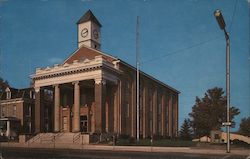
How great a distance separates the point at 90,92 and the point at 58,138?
873 centimetres

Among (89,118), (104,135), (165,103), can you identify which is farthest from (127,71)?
(165,103)

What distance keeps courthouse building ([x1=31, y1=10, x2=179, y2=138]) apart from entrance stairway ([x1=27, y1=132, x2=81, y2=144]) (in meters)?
2.66

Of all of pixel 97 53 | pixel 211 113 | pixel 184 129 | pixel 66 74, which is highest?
pixel 97 53

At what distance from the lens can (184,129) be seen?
55.3 meters

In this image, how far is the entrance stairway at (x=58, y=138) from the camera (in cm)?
3266

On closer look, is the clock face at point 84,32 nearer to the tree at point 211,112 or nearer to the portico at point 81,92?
the portico at point 81,92

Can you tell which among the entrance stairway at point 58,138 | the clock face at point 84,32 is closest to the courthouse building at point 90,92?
the clock face at point 84,32

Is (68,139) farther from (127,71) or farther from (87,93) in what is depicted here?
(127,71)

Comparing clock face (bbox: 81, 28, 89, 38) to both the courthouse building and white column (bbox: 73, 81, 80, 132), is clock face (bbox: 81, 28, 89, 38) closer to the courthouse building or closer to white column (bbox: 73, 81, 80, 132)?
the courthouse building

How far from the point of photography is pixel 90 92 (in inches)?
1638

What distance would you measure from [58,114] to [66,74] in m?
4.86

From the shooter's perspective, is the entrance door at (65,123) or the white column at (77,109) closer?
the white column at (77,109)

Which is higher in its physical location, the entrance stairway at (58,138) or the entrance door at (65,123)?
the entrance door at (65,123)

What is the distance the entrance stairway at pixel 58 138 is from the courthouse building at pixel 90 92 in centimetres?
266
